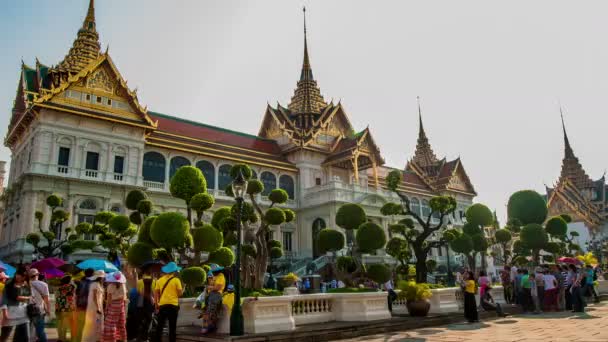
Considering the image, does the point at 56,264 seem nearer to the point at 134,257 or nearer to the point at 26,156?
the point at 134,257

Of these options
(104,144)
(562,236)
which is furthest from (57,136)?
(562,236)

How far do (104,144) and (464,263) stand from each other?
2997 cm

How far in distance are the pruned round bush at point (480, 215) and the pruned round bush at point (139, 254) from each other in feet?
53.3

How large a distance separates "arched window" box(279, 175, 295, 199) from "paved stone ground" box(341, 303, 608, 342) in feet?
78.8

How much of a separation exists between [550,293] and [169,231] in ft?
38.1

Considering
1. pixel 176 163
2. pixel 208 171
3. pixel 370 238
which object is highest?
pixel 176 163

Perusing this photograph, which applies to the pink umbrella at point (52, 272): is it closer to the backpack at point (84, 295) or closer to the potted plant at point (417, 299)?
the backpack at point (84, 295)

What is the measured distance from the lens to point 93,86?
88.0ft

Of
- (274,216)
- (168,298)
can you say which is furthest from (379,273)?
(168,298)

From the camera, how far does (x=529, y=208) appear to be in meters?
28.9

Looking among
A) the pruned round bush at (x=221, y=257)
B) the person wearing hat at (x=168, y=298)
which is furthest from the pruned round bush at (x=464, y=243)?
the person wearing hat at (x=168, y=298)

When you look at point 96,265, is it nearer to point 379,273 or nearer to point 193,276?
point 193,276

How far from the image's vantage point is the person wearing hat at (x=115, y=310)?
7262mm

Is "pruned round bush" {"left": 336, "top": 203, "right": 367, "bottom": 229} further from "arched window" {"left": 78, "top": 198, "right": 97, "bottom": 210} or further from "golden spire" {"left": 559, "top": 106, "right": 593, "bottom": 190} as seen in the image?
"golden spire" {"left": 559, "top": 106, "right": 593, "bottom": 190}
